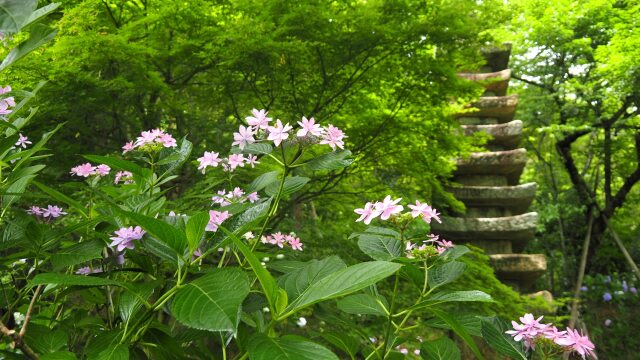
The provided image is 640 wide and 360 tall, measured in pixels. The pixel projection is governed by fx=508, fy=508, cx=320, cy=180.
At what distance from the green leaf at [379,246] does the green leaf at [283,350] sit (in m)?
0.31

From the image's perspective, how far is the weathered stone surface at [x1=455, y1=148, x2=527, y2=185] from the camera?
21.7ft

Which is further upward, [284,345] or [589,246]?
[284,345]

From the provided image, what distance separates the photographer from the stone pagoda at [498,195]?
607 cm

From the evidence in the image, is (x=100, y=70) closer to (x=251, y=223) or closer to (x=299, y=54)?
(x=299, y=54)

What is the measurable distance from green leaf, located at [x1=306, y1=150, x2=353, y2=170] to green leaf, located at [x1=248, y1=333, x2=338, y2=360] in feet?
1.20

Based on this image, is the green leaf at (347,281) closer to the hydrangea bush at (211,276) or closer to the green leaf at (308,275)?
the hydrangea bush at (211,276)

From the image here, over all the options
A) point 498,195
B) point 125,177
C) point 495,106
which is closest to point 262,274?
point 125,177

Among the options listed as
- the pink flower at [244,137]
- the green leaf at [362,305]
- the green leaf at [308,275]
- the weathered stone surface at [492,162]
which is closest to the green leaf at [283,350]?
the green leaf at [308,275]

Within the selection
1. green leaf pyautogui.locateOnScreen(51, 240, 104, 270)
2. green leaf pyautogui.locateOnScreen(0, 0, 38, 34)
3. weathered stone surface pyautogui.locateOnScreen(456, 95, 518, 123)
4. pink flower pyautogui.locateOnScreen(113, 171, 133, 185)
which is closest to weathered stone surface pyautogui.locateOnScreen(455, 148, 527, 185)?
weathered stone surface pyautogui.locateOnScreen(456, 95, 518, 123)

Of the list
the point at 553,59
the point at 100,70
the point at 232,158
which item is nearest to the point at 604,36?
the point at 553,59

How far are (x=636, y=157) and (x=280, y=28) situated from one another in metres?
7.67

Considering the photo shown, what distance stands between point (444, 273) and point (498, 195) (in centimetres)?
585

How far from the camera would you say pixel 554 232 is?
9.06 m

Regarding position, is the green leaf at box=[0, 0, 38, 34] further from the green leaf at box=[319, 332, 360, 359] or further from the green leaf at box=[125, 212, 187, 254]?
the green leaf at box=[319, 332, 360, 359]
